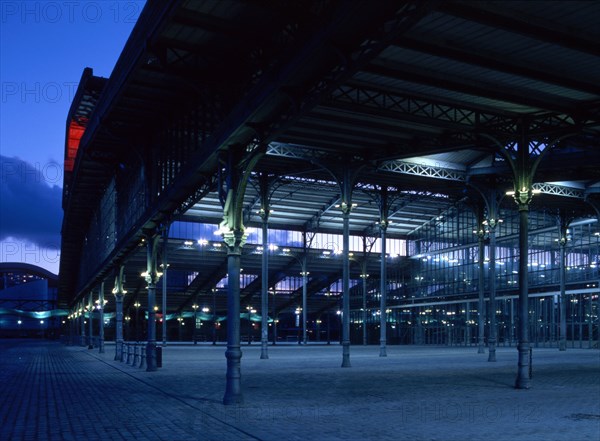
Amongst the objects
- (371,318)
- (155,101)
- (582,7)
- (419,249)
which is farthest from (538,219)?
(582,7)

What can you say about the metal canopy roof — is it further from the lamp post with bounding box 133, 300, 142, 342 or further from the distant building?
the distant building

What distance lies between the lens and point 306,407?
14828mm

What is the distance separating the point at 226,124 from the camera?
1542 centimetres

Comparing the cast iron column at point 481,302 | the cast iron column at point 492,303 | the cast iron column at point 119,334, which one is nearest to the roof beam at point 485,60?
the cast iron column at point 492,303

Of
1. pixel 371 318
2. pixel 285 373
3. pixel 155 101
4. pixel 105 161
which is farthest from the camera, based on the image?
pixel 371 318

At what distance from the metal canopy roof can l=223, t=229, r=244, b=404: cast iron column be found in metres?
2.36

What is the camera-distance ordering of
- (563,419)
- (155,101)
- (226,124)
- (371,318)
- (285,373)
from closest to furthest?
(563,419) < (226,124) < (155,101) < (285,373) < (371,318)

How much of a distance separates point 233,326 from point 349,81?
7727mm

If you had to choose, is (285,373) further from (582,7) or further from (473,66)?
(582,7)

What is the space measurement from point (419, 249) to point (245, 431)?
6116cm

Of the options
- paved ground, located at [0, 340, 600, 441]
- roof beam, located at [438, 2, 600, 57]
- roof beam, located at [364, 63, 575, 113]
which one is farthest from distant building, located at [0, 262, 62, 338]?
roof beam, located at [438, 2, 600, 57]

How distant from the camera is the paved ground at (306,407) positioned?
1134 centimetres

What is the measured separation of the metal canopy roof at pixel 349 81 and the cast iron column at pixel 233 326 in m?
2.36

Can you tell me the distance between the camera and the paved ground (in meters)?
11.3
